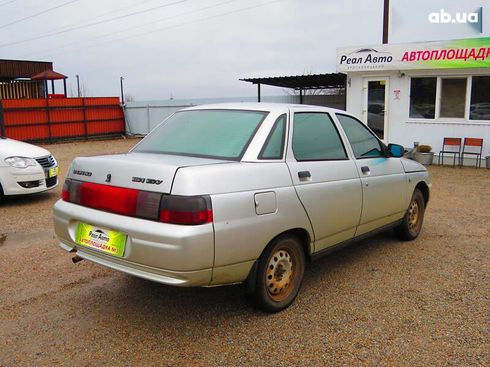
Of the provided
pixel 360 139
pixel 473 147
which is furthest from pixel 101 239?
pixel 473 147

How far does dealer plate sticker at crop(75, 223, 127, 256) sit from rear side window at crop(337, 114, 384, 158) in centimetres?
246

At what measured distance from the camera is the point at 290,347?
318cm

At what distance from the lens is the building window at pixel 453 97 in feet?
42.6

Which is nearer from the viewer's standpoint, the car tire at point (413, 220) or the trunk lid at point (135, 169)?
the trunk lid at point (135, 169)

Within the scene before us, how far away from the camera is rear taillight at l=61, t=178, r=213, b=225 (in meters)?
2.98

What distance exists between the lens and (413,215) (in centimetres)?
576

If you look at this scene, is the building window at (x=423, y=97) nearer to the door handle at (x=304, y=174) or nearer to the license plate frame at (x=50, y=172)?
the license plate frame at (x=50, y=172)

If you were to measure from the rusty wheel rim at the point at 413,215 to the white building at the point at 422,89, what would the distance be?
8.16 m

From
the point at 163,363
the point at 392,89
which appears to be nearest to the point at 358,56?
the point at 392,89

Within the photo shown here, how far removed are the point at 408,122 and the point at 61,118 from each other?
15.2 meters

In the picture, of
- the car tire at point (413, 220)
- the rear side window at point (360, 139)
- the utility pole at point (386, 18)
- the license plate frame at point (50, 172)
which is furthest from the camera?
the utility pole at point (386, 18)

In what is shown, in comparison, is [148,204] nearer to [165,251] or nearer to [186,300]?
[165,251]

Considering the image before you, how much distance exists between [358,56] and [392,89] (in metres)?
1.41

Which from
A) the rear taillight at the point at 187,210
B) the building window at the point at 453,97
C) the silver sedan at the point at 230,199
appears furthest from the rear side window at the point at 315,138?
the building window at the point at 453,97
